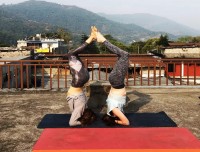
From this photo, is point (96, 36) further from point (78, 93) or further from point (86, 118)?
point (86, 118)

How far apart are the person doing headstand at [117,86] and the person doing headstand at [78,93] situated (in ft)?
1.11

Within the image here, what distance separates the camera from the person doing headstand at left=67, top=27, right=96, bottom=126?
6.18 m

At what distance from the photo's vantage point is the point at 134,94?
10297 mm

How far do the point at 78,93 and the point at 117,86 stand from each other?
0.84 m

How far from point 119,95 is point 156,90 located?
16.9 ft

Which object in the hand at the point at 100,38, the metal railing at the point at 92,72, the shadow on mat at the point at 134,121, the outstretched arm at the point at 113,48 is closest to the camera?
the outstretched arm at the point at 113,48

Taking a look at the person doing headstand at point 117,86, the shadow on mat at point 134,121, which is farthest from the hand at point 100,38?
the shadow on mat at point 134,121

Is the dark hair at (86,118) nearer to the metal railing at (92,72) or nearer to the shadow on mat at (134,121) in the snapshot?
the shadow on mat at (134,121)

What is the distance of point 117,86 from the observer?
612 centimetres

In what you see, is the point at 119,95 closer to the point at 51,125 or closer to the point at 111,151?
the point at 51,125

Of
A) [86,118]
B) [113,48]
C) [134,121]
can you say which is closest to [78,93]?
[86,118]

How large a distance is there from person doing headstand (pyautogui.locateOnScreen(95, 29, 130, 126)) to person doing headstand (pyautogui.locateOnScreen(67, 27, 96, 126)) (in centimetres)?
34

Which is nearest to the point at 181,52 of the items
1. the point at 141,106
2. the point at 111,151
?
the point at 141,106

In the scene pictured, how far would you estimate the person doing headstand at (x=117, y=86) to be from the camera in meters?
6.02
